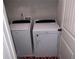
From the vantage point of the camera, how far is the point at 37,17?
379cm

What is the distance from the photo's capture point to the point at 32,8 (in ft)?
12.2

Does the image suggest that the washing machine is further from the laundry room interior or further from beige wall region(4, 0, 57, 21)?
beige wall region(4, 0, 57, 21)

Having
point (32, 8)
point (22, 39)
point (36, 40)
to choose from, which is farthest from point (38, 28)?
point (32, 8)

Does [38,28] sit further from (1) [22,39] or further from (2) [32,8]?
(2) [32,8]

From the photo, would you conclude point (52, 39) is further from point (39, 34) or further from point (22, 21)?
point (22, 21)

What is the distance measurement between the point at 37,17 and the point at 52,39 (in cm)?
115

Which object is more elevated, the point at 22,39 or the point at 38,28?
the point at 38,28

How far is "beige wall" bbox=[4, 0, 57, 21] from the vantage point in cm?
368

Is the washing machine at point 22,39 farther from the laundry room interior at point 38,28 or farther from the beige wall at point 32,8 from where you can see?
the beige wall at point 32,8

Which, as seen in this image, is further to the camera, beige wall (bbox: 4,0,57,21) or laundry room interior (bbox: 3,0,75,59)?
beige wall (bbox: 4,0,57,21)

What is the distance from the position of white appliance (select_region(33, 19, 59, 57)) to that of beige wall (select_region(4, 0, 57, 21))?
2.98 feet

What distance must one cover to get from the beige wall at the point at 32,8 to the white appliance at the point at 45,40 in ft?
2.98

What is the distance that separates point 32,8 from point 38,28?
1.03 m

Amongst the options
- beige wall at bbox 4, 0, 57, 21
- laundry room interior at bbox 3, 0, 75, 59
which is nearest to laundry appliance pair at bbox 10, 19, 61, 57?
laundry room interior at bbox 3, 0, 75, 59
